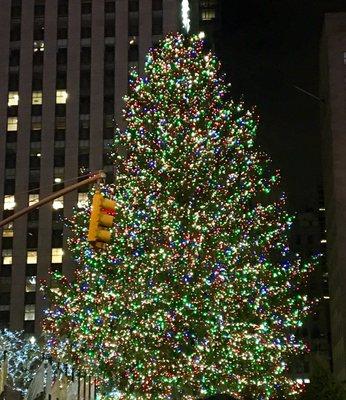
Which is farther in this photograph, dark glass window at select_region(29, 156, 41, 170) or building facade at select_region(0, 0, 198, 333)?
dark glass window at select_region(29, 156, 41, 170)

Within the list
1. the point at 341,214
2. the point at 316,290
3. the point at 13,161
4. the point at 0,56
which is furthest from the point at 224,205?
the point at 316,290

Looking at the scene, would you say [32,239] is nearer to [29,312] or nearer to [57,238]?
[57,238]

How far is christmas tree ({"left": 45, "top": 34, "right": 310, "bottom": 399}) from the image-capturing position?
32.5 metres

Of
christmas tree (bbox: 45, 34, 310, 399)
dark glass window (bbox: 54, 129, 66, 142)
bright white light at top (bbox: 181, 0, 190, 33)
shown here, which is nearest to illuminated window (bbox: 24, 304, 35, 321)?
dark glass window (bbox: 54, 129, 66, 142)

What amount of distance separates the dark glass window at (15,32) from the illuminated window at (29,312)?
1200 inches

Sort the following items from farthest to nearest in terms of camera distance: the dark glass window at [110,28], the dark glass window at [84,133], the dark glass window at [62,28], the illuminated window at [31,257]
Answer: the dark glass window at [62,28] → the dark glass window at [110,28] → the dark glass window at [84,133] → the illuminated window at [31,257]

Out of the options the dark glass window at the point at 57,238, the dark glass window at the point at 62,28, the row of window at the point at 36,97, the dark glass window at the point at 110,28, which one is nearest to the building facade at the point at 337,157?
the dark glass window at the point at 110,28

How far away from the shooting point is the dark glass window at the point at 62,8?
86.1 meters

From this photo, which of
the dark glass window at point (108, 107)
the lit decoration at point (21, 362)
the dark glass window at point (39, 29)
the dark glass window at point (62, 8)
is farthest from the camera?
the dark glass window at point (62, 8)

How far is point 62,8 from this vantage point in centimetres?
8638

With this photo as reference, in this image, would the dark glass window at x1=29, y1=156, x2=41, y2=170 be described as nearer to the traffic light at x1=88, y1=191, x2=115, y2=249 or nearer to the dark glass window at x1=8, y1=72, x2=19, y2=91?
the dark glass window at x1=8, y1=72, x2=19, y2=91

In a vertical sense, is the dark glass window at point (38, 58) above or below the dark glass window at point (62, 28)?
below

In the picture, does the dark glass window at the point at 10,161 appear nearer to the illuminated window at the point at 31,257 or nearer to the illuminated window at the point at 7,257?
the illuminated window at the point at 7,257

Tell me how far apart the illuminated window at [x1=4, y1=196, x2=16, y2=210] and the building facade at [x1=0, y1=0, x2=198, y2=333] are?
4.9 inches
